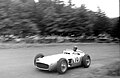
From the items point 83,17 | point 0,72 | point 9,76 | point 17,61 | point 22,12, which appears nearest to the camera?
point 9,76

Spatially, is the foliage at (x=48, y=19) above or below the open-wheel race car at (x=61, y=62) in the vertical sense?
above

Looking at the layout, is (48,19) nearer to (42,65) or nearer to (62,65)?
(42,65)

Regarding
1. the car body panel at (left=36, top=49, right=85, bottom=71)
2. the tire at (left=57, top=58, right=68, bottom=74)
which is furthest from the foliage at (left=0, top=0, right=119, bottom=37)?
the tire at (left=57, top=58, right=68, bottom=74)

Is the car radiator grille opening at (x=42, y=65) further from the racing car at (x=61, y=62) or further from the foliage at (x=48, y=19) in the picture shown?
the foliage at (x=48, y=19)

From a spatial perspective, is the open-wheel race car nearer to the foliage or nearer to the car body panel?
the car body panel

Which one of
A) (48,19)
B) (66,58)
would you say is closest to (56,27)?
(48,19)

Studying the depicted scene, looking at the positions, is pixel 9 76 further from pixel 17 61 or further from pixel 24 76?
pixel 17 61

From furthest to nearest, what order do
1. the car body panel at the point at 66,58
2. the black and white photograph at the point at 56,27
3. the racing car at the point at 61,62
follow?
the black and white photograph at the point at 56,27
the car body panel at the point at 66,58
the racing car at the point at 61,62

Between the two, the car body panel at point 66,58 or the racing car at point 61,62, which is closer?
the racing car at point 61,62

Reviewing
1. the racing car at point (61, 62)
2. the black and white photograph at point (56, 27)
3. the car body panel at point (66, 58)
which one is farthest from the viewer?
the black and white photograph at point (56, 27)

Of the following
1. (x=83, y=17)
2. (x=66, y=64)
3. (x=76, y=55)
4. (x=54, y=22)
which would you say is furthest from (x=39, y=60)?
(x=83, y=17)

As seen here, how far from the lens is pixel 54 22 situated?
24047 millimetres

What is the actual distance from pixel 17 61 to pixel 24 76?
334 centimetres

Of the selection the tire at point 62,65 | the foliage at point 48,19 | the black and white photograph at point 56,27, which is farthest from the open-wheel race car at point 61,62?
the foliage at point 48,19
